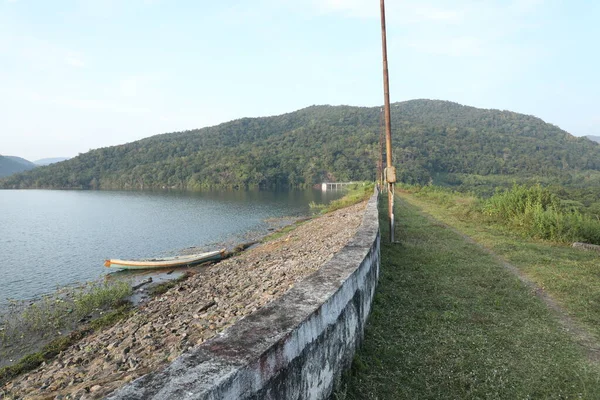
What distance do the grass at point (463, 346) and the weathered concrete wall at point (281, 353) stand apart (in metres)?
0.48

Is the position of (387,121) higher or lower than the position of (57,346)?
higher

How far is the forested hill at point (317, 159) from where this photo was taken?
98562 millimetres

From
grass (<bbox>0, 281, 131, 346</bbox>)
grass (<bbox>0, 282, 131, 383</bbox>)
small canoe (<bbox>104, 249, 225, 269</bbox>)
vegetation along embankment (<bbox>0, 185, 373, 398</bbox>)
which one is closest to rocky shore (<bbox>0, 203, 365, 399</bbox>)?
vegetation along embankment (<bbox>0, 185, 373, 398</bbox>)

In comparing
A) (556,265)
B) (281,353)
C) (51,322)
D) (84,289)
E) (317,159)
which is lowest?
(84,289)

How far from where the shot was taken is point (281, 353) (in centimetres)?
291

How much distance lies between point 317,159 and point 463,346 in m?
110

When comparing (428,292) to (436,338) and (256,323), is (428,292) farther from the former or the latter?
(256,323)

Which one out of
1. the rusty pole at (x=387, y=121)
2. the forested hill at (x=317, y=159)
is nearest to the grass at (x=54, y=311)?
the rusty pole at (x=387, y=121)

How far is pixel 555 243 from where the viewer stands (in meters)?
12.2

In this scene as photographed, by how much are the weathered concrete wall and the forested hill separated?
271ft

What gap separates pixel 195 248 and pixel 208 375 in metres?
23.4

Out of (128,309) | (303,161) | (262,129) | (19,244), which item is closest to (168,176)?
(303,161)

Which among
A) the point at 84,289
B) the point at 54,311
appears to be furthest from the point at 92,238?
the point at 54,311

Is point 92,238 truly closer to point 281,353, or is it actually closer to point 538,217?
point 538,217
